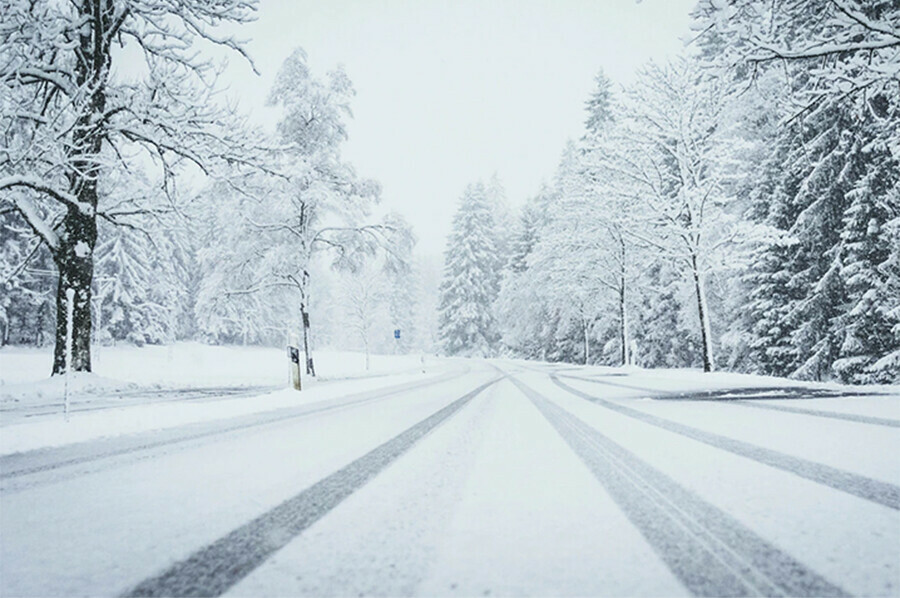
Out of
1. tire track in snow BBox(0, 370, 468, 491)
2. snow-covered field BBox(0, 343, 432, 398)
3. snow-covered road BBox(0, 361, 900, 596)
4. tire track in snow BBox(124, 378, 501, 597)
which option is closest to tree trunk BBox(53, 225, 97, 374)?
snow-covered field BBox(0, 343, 432, 398)

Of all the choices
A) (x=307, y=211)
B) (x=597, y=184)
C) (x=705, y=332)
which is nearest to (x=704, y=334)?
(x=705, y=332)

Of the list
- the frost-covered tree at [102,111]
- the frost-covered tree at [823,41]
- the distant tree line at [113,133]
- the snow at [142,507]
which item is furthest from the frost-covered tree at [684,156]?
the snow at [142,507]

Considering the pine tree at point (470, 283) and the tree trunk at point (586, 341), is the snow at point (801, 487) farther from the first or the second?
the pine tree at point (470, 283)

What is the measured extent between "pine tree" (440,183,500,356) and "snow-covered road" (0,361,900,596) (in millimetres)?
54269

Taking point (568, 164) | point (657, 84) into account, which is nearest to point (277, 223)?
point (657, 84)

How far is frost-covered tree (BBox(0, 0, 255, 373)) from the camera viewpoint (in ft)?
36.2

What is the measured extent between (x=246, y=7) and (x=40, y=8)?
13.6ft

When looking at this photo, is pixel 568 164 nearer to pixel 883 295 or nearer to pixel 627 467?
pixel 883 295

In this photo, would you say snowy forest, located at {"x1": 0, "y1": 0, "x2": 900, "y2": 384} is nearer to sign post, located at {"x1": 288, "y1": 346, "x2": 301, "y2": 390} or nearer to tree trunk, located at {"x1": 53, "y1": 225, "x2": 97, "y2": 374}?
tree trunk, located at {"x1": 53, "y1": 225, "x2": 97, "y2": 374}

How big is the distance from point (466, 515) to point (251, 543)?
899mm

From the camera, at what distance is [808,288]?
18094 millimetres

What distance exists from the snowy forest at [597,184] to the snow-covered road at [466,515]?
5056 millimetres

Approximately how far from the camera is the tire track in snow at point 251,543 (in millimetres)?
1553

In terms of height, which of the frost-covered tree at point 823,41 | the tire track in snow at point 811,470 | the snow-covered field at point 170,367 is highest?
the frost-covered tree at point 823,41
